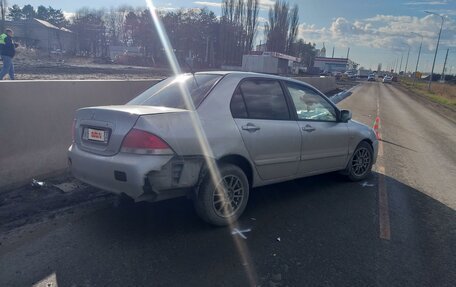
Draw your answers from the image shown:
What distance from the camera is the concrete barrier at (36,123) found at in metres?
4.82

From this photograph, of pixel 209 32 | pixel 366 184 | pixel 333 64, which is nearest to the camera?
pixel 366 184

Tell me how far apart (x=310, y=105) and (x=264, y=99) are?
1025 millimetres

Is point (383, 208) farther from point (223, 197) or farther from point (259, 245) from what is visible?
point (223, 197)

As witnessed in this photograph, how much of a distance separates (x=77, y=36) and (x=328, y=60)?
7495 cm

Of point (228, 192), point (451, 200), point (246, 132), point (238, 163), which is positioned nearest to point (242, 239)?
point (228, 192)

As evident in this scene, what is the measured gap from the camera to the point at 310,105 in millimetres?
5387

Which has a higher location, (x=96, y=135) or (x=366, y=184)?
(x=96, y=135)

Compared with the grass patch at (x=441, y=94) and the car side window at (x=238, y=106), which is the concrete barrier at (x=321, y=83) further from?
the car side window at (x=238, y=106)

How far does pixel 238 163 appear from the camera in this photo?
434cm

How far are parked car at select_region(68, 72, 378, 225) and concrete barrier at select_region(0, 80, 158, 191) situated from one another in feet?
3.88

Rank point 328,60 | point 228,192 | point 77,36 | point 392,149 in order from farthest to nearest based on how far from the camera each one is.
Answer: point 328,60 < point 77,36 < point 392,149 < point 228,192

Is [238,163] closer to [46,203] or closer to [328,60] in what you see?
[46,203]

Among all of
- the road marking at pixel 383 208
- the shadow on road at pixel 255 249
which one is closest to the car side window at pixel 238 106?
the shadow on road at pixel 255 249

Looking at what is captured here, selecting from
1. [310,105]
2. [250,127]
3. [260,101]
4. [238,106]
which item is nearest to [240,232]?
[250,127]
